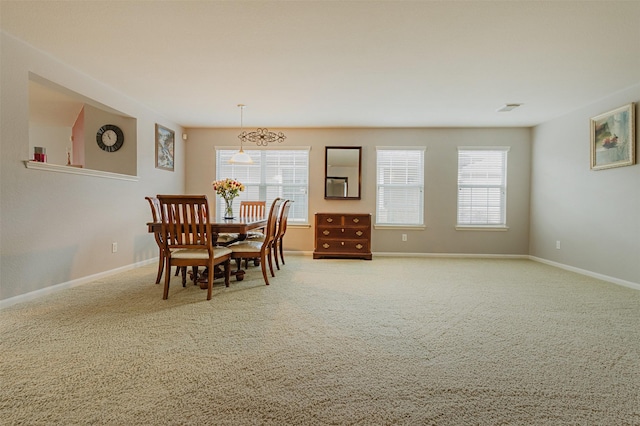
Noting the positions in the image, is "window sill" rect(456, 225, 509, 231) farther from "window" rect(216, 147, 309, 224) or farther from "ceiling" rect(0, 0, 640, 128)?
"window" rect(216, 147, 309, 224)

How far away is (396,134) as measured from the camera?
5.78 meters

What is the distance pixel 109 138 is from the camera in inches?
177

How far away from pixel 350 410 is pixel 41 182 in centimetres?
356

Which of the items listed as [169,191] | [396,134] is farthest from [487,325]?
[169,191]

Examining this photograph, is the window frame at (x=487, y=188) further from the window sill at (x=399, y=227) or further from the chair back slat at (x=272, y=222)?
the chair back slat at (x=272, y=222)

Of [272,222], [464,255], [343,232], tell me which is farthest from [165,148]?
[464,255]

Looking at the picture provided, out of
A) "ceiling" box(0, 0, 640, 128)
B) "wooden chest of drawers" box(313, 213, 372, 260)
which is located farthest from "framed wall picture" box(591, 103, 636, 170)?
"wooden chest of drawers" box(313, 213, 372, 260)

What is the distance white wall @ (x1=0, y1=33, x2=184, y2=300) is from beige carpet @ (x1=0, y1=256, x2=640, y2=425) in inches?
15.6

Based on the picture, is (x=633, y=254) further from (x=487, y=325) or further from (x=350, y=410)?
(x=350, y=410)

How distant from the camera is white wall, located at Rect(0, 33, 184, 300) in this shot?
2.75m

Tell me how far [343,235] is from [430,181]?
195 cm

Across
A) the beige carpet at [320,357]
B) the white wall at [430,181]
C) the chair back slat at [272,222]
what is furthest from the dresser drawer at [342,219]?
the beige carpet at [320,357]

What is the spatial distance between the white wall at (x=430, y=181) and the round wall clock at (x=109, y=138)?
1.53 metres

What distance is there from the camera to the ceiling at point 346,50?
2326 millimetres
